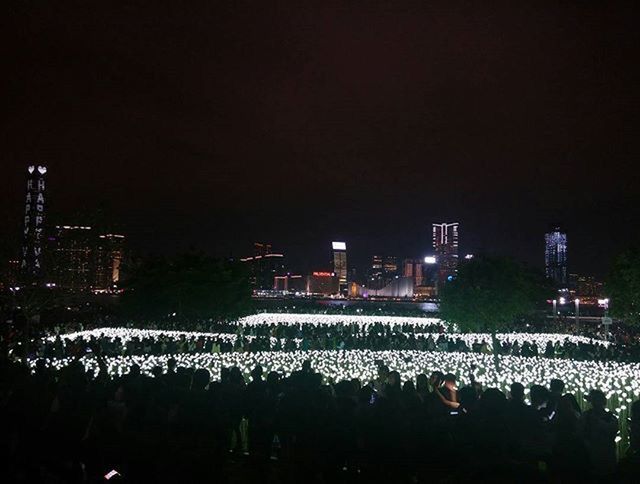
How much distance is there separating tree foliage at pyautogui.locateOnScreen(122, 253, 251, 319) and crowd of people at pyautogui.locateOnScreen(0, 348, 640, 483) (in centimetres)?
3855

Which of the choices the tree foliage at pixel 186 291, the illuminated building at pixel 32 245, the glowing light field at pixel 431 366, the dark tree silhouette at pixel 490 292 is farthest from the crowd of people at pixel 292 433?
the tree foliage at pixel 186 291

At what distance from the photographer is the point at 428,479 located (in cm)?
788

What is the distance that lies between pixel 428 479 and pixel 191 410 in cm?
Answer: 431

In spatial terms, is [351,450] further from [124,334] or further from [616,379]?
[124,334]

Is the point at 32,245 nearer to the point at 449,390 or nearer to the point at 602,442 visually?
the point at 449,390

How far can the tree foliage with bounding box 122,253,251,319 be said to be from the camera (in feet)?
167

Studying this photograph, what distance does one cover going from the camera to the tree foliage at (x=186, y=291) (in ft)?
167

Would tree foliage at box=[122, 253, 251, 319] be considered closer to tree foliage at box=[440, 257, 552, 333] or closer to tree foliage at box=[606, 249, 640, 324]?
tree foliage at box=[440, 257, 552, 333]

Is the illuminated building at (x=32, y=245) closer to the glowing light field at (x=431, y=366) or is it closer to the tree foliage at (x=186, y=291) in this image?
the glowing light field at (x=431, y=366)

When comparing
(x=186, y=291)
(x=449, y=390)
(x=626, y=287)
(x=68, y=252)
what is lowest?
(x=449, y=390)

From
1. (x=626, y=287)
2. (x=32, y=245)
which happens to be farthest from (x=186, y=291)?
(x=626, y=287)

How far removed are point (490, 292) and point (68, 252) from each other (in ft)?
59.7

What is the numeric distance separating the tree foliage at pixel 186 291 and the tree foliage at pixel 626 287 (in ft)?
91.8

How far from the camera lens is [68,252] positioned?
27703 mm
